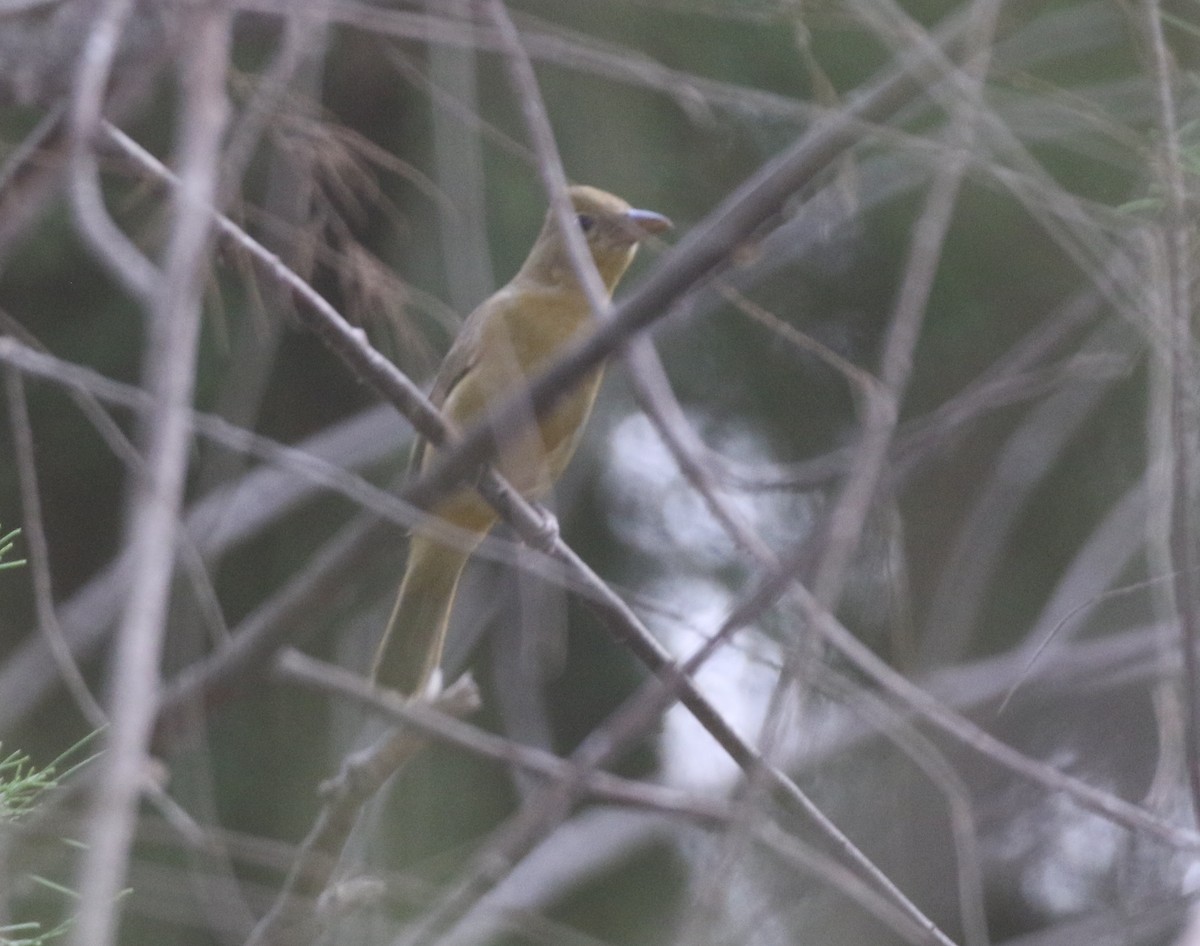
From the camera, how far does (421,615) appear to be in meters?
4.14

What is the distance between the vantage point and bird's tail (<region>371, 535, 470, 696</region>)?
154 inches

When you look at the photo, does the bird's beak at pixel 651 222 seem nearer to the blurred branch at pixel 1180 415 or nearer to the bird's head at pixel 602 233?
the bird's head at pixel 602 233

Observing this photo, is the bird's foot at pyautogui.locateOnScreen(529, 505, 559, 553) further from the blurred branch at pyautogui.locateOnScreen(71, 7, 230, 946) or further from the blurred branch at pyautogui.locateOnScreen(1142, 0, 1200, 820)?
the blurred branch at pyautogui.locateOnScreen(71, 7, 230, 946)

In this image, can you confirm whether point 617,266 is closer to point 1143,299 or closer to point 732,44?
point 732,44

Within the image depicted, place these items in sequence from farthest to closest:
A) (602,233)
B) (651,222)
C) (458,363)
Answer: (458,363) < (602,233) < (651,222)

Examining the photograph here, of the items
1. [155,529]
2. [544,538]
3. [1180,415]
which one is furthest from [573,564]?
[155,529]

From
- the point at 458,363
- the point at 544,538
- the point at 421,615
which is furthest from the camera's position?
the point at 458,363

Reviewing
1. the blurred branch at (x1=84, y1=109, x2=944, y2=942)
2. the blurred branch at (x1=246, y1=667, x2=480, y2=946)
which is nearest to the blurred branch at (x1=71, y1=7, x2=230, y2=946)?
the blurred branch at (x1=84, y1=109, x2=944, y2=942)

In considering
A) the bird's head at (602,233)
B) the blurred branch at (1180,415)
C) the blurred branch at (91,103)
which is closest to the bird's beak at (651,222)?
the bird's head at (602,233)

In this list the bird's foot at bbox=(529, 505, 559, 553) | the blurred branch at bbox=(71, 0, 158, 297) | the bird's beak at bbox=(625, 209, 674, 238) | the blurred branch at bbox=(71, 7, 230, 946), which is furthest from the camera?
the bird's beak at bbox=(625, 209, 674, 238)

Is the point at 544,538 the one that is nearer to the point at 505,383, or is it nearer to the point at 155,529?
the point at 505,383

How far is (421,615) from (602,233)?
0.99m

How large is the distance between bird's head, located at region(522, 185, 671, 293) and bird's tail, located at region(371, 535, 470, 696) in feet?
2.41

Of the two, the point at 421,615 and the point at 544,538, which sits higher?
the point at 421,615
